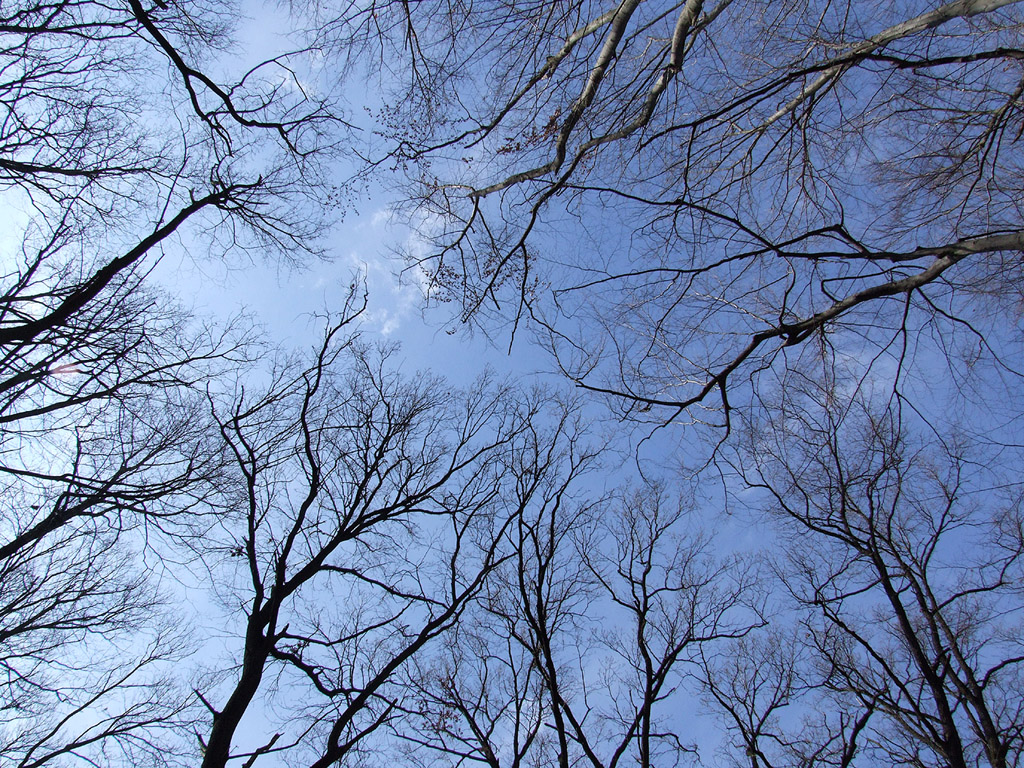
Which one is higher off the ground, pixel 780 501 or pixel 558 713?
pixel 780 501

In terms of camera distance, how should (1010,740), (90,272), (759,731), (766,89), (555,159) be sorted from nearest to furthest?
(766,89)
(555,159)
(90,272)
(1010,740)
(759,731)

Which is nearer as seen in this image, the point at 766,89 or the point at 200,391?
the point at 766,89

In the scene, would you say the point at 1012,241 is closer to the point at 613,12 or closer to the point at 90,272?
the point at 613,12

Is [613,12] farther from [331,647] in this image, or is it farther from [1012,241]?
[331,647]

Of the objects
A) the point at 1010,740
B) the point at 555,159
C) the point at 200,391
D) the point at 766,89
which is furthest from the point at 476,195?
the point at 1010,740

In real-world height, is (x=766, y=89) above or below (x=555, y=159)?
below

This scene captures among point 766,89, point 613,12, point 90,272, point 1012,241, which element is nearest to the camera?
point 1012,241

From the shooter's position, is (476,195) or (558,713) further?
(558,713)

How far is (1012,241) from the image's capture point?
3061 millimetres

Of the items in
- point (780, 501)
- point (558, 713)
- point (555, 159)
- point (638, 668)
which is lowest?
point (558, 713)

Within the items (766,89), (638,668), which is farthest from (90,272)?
(638,668)

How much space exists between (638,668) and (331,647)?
4723mm

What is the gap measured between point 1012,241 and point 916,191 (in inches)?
71.5

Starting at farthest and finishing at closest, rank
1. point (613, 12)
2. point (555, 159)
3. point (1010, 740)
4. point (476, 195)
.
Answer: point (1010, 740), point (476, 195), point (555, 159), point (613, 12)
